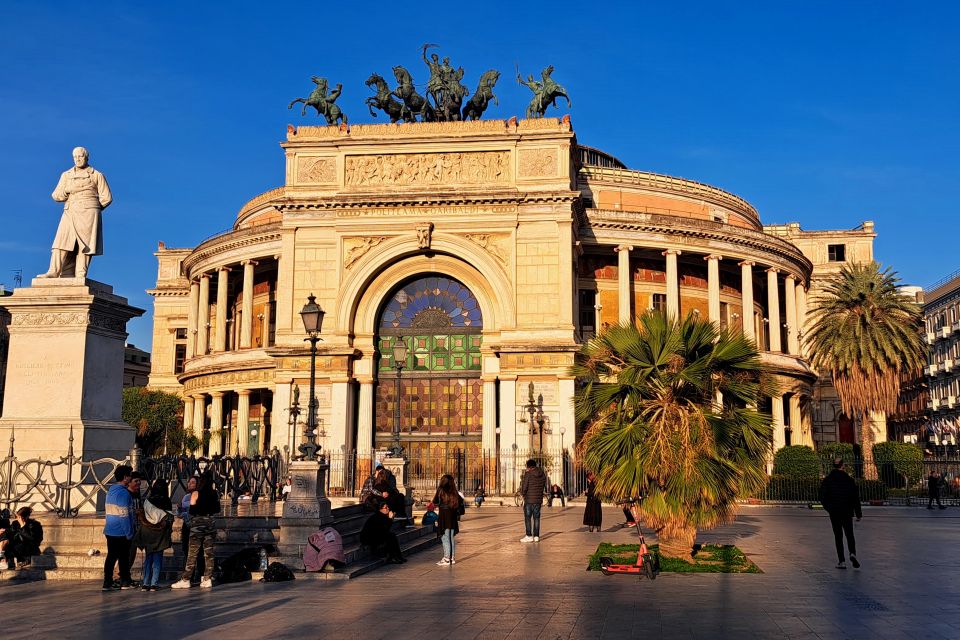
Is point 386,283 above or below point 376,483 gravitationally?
above

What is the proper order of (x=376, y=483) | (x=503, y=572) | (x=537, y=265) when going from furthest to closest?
(x=537, y=265)
(x=376, y=483)
(x=503, y=572)

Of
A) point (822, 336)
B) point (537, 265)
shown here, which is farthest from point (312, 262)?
point (822, 336)

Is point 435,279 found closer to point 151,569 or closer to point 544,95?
point 544,95

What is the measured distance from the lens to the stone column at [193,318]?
64.0m

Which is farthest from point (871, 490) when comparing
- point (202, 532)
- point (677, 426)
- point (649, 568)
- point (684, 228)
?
→ point (202, 532)

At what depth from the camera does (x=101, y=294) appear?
54.0ft

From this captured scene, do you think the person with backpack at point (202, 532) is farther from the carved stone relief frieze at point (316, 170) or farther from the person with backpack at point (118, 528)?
the carved stone relief frieze at point (316, 170)

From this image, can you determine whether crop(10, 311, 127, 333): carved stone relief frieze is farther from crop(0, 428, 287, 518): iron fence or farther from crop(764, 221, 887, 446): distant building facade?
crop(764, 221, 887, 446): distant building facade

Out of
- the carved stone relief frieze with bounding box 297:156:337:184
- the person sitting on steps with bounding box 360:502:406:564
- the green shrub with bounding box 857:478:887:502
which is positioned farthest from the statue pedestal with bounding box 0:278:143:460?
the green shrub with bounding box 857:478:887:502

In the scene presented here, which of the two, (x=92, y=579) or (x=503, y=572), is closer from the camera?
(x=92, y=579)

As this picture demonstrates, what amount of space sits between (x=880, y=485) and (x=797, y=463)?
4.13 meters

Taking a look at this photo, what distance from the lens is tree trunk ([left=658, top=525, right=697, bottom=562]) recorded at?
1722 cm

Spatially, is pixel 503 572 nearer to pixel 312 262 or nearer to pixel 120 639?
pixel 120 639

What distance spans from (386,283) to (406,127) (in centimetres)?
807
